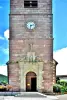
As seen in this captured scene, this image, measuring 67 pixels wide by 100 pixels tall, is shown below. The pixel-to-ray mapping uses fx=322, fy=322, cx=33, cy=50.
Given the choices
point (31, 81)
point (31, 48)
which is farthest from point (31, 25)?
point (31, 81)

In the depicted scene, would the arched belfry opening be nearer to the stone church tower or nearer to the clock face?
the stone church tower

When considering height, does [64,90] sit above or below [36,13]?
below

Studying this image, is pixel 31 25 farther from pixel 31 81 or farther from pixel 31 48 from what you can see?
pixel 31 81

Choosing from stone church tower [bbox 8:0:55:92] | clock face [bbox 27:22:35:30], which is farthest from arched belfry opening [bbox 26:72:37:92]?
clock face [bbox 27:22:35:30]

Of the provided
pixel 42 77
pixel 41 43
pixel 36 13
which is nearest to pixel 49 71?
pixel 42 77

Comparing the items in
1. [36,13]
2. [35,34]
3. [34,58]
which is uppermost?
[36,13]

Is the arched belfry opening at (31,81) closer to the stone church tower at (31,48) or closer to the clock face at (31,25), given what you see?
the stone church tower at (31,48)

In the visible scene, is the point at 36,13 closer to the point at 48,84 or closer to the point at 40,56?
the point at 40,56

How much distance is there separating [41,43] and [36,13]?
4314 millimetres

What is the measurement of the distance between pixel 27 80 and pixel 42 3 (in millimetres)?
10857

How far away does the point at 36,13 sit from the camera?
44.2m

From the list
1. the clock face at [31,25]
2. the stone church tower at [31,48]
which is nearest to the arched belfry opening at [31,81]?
the stone church tower at [31,48]

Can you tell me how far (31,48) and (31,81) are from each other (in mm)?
4707

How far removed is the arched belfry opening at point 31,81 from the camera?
4378 cm
